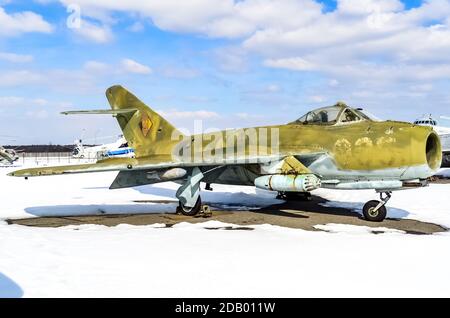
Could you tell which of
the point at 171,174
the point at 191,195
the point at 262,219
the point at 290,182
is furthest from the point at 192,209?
the point at 290,182

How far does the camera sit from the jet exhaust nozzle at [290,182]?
1065 cm

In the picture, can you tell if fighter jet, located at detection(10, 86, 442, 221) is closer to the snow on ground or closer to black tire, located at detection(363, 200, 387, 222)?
black tire, located at detection(363, 200, 387, 222)

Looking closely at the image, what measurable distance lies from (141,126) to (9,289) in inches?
402

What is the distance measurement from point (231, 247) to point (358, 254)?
2.15 meters

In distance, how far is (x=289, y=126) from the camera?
41.0 feet

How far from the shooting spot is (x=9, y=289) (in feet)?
17.0

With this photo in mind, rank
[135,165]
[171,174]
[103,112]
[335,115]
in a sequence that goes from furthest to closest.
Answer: [103,112], [171,174], [335,115], [135,165]

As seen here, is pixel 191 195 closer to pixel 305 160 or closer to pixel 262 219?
pixel 262 219

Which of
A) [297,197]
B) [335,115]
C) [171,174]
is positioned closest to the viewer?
[335,115]

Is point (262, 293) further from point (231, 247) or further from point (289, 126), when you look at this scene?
point (289, 126)

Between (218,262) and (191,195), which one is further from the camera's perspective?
(191,195)

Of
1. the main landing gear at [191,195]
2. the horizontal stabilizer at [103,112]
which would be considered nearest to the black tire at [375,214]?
the main landing gear at [191,195]
